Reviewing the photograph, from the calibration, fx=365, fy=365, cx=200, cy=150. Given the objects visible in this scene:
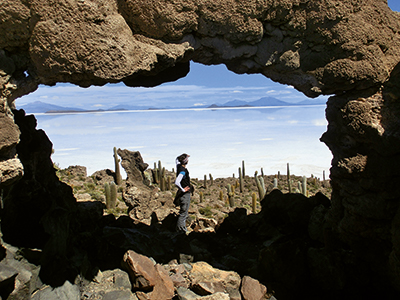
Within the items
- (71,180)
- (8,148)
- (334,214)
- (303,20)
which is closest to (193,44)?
(303,20)

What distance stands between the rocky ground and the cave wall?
3.39 m

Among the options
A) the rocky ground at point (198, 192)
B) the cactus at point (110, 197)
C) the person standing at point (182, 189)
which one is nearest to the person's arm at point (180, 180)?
the person standing at point (182, 189)

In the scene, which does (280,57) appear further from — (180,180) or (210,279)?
(210,279)

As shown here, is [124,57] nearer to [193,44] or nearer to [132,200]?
[193,44]

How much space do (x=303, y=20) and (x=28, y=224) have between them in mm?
4565

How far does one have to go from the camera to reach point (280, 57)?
4688 mm

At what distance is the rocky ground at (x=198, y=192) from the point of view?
30.0ft

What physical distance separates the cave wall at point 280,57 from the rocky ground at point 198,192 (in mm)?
3390

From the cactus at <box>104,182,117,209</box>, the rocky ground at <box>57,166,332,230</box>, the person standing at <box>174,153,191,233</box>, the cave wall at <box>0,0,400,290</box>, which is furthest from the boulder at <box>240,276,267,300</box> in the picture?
the cactus at <box>104,182,117,209</box>

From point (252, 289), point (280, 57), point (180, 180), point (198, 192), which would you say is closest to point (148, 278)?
point (252, 289)

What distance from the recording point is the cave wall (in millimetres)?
3721

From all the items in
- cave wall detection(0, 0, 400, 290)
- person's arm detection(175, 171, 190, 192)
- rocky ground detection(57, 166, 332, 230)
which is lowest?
rocky ground detection(57, 166, 332, 230)

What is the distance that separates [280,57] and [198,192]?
1053 centimetres

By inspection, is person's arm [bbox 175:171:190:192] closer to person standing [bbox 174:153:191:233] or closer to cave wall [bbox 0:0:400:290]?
person standing [bbox 174:153:191:233]
